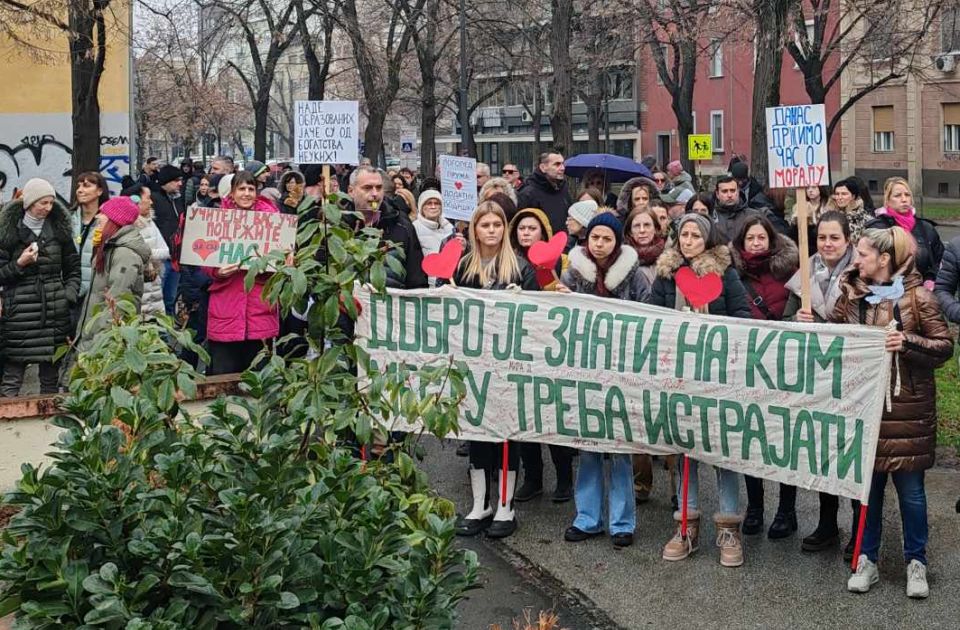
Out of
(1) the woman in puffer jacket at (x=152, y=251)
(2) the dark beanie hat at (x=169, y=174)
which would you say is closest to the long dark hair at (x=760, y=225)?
(1) the woman in puffer jacket at (x=152, y=251)

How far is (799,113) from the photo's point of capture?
7.74 m

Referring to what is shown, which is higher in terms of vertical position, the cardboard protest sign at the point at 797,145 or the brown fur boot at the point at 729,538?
the cardboard protest sign at the point at 797,145

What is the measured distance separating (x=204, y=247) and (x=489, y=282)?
290 cm

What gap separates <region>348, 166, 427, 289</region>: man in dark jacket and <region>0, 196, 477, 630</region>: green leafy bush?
177 inches

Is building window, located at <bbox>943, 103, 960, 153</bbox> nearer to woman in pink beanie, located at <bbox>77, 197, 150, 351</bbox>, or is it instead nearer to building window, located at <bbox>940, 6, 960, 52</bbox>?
building window, located at <bbox>940, 6, 960, 52</bbox>

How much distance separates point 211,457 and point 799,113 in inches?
197

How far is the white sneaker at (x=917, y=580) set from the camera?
6.18m

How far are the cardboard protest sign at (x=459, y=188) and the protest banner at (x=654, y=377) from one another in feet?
13.7

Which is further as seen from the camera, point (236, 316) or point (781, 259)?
point (236, 316)

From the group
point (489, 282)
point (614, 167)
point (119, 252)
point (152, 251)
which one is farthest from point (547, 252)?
point (614, 167)

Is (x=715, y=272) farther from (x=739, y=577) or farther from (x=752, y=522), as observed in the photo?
(x=739, y=577)

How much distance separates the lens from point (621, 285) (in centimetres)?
741

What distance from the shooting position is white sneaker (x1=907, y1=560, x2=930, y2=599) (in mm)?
6176

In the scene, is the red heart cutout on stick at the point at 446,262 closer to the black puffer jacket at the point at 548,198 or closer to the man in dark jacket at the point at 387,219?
the man in dark jacket at the point at 387,219
